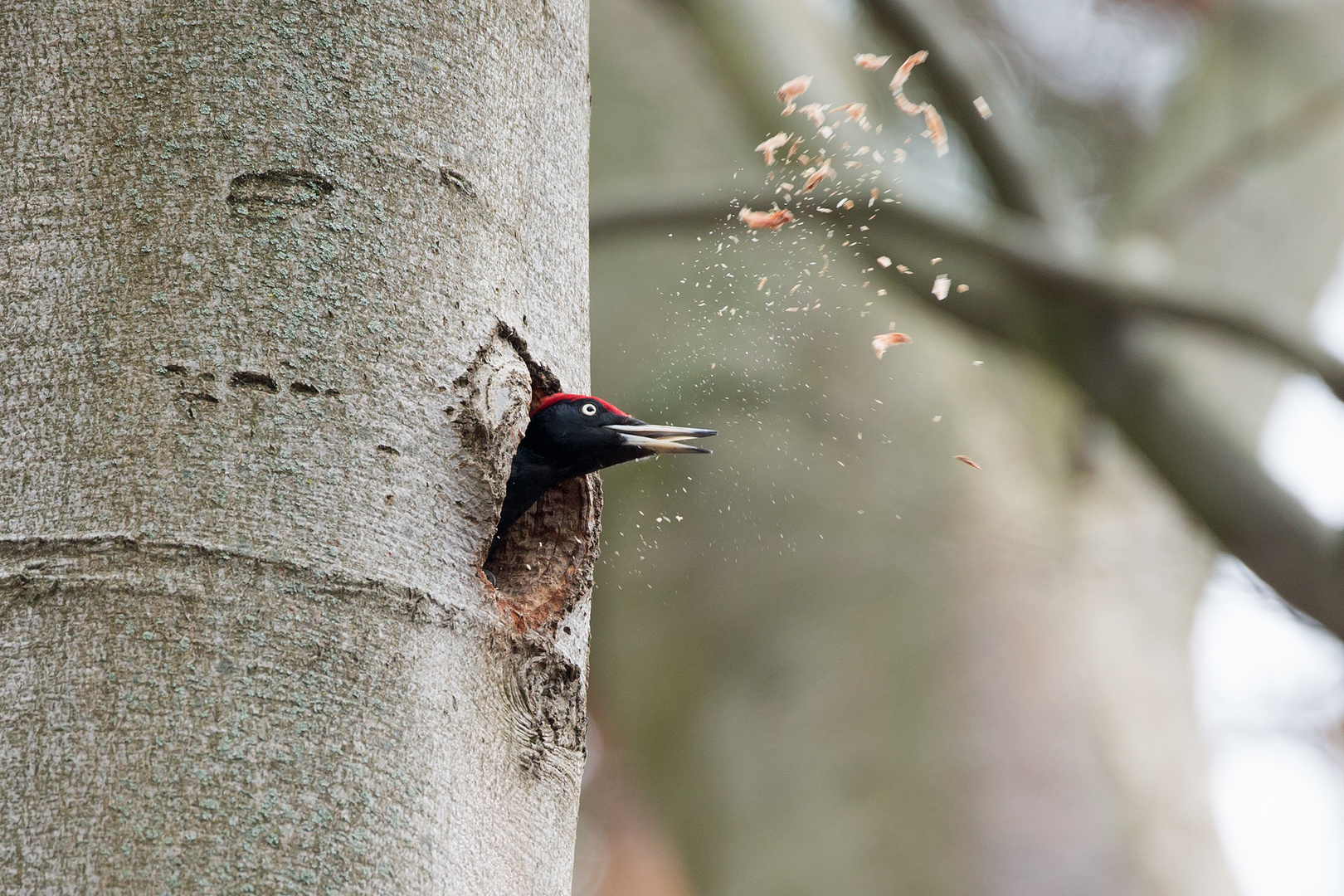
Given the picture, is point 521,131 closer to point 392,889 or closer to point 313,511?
point 313,511

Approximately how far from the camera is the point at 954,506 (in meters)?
4.28

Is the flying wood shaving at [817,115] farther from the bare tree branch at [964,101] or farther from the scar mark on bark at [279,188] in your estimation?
the scar mark on bark at [279,188]

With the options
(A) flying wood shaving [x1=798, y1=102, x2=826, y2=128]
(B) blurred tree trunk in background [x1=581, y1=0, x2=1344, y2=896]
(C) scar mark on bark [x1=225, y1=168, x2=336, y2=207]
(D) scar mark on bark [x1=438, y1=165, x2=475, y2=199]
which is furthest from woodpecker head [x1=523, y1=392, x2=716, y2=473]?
(B) blurred tree trunk in background [x1=581, y1=0, x2=1344, y2=896]

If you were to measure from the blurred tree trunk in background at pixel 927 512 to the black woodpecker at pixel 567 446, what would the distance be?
1.71m

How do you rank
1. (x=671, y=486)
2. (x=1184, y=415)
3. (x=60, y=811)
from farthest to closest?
(x=671, y=486)
(x=1184, y=415)
(x=60, y=811)

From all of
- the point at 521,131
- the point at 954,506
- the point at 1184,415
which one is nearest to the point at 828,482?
the point at 954,506

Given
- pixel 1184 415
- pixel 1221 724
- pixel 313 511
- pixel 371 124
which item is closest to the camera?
pixel 313 511

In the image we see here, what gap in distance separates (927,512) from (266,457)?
3486 mm

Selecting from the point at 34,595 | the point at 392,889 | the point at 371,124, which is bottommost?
the point at 392,889

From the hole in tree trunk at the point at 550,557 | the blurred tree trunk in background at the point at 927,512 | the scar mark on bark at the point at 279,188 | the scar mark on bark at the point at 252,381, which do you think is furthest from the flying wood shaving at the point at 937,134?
the scar mark on bark at the point at 252,381

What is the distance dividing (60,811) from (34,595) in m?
0.17

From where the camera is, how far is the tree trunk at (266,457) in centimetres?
93

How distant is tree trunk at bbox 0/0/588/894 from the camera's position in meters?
0.93

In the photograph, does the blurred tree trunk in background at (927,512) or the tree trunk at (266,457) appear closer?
the tree trunk at (266,457)
